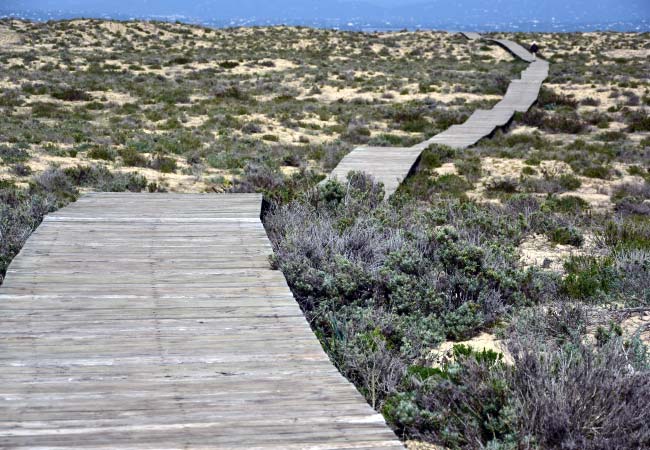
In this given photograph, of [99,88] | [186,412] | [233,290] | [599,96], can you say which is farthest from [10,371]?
[599,96]

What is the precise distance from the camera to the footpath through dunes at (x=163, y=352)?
10.9 ft

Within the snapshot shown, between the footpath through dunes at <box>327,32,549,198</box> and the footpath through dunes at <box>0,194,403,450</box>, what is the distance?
4.25 metres

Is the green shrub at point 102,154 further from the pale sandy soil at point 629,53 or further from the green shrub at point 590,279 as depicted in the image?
the pale sandy soil at point 629,53

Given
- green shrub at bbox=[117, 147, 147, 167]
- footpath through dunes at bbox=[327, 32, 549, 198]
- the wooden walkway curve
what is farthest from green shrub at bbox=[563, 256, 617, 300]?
green shrub at bbox=[117, 147, 147, 167]

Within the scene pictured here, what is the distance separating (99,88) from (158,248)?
2088 cm

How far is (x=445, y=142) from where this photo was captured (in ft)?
53.0

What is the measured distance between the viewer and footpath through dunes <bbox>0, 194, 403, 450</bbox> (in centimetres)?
331

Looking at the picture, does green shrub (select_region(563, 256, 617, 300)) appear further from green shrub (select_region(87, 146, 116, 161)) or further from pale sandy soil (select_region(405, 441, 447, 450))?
green shrub (select_region(87, 146, 116, 161))

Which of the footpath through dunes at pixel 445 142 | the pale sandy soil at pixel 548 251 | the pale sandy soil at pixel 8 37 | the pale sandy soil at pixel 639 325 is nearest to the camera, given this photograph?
the pale sandy soil at pixel 639 325

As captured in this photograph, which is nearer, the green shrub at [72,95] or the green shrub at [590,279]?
the green shrub at [590,279]

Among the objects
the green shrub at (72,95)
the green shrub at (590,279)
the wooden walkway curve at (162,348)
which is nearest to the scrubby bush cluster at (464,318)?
the green shrub at (590,279)

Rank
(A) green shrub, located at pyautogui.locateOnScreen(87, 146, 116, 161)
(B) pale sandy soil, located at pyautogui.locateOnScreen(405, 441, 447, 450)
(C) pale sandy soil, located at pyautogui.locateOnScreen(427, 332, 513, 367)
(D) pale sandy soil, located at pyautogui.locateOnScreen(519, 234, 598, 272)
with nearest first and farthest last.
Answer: (B) pale sandy soil, located at pyautogui.locateOnScreen(405, 441, 447, 450) → (C) pale sandy soil, located at pyautogui.locateOnScreen(427, 332, 513, 367) → (D) pale sandy soil, located at pyautogui.locateOnScreen(519, 234, 598, 272) → (A) green shrub, located at pyautogui.locateOnScreen(87, 146, 116, 161)

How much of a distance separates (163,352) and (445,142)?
12769 millimetres

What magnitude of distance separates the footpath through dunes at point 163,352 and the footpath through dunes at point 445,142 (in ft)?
14.0
